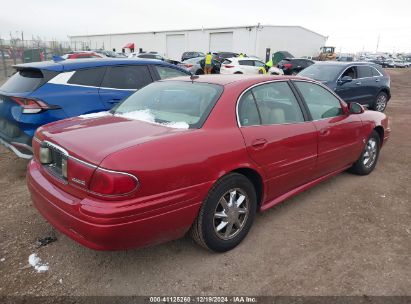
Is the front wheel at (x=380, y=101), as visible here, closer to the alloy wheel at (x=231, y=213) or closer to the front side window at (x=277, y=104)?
the front side window at (x=277, y=104)

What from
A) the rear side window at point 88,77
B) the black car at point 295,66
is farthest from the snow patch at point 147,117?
the black car at point 295,66

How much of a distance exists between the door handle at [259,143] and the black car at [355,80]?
6.39 meters

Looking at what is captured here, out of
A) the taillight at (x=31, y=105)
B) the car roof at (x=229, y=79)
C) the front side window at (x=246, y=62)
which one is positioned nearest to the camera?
the car roof at (x=229, y=79)

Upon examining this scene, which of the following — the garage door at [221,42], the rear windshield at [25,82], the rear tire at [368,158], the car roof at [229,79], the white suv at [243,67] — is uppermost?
the garage door at [221,42]

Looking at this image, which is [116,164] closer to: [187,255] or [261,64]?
[187,255]

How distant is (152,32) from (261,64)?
37.9 m

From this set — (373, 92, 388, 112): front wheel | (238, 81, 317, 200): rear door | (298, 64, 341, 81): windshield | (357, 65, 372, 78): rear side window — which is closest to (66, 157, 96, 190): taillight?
(238, 81, 317, 200): rear door

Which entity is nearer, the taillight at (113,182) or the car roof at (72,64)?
the taillight at (113,182)

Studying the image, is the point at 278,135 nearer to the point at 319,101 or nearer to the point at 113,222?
the point at 319,101

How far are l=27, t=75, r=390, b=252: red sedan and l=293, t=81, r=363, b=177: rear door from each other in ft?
0.06

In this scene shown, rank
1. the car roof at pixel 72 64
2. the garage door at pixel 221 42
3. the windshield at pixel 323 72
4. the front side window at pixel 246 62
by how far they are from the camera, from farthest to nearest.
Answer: the garage door at pixel 221 42 < the front side window at pixel 246 62 < the windshield at pixel 323 72 < the car roof at pixel 72 64

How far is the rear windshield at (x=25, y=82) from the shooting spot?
4.59 m

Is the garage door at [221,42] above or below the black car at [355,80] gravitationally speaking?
above

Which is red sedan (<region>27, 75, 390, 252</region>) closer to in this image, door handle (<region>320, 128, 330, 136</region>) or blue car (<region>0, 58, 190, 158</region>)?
door handle (<region>320, 128, 330, 136</region>)
